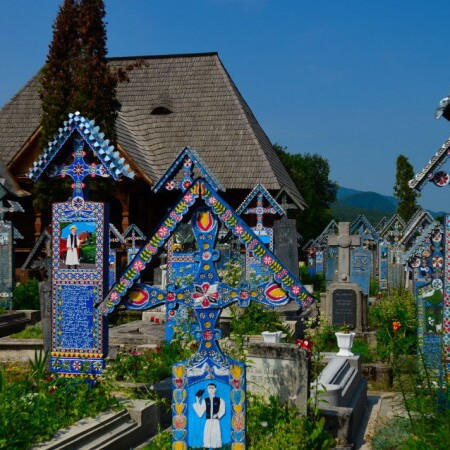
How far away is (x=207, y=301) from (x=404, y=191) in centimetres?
3848

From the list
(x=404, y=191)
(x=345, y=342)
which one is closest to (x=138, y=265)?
(x=345, y=342)

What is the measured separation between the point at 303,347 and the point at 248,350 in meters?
0.57

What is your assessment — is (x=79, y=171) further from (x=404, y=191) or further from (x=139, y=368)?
(x=404, y=191)

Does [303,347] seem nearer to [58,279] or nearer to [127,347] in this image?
[58,279]

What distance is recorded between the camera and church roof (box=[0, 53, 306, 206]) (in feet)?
88.7

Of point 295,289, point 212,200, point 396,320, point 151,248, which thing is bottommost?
point 396,320

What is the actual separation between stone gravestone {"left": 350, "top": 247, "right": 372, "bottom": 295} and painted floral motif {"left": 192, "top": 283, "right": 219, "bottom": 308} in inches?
525

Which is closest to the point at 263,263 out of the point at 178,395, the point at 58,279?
the point at 178,395

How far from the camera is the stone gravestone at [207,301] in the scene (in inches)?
209

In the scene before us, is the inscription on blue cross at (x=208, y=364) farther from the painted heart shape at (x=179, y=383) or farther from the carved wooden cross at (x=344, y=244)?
the carved wooden cross at (x=344, y=244)

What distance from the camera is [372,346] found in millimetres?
12617

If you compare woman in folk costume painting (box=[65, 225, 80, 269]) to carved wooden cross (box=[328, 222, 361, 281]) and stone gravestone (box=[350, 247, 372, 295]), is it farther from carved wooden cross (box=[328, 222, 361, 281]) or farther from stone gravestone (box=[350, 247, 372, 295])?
stone gravestone (box=[350, 247, 372, 295])

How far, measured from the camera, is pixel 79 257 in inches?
292

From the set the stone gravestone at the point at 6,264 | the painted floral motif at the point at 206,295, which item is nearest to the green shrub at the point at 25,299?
the stone gravestone at the point at 6,264
